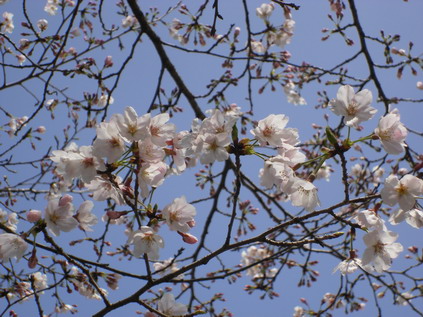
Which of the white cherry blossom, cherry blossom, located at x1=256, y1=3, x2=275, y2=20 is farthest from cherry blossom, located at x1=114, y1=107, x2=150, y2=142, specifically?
cherry blossom, located at x1=256, y1=3, x2=275, y2=20

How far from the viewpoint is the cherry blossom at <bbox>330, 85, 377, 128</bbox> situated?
1.92 metres

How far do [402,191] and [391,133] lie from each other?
33cm

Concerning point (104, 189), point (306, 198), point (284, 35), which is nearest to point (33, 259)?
point (104, 189)

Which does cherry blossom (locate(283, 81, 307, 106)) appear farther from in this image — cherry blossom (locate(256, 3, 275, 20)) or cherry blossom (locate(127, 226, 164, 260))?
cherry blossom (locate(127, 226, 164, 260))

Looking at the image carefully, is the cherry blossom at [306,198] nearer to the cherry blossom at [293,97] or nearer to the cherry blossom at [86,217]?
the cherry blossom at [86,217]

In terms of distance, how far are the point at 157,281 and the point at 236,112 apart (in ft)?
11.8

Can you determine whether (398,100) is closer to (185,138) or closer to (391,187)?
(391,187)

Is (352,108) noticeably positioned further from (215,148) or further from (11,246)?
(11,246)

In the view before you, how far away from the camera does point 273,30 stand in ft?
16.9

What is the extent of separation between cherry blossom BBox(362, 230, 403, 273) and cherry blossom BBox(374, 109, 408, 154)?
436 millimetres

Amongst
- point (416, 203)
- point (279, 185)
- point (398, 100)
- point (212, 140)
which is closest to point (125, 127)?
point (212, 140)

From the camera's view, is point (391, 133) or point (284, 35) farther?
point (284, 35)

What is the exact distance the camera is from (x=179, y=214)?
5.92 feet

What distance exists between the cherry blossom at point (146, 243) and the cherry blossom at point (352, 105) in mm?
1137
